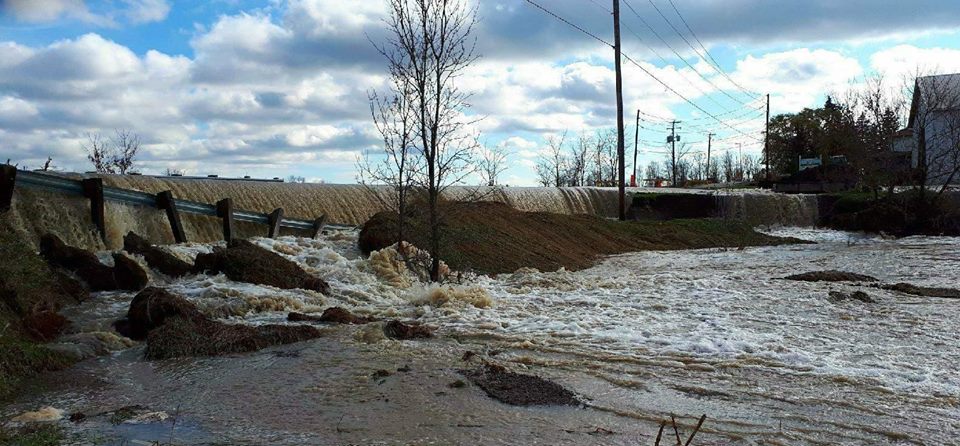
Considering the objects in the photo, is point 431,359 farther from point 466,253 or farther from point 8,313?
point 466,253

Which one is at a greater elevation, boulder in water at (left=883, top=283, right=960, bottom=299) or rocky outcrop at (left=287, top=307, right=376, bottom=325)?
rocky outcrop at (left=287, top=307, right=376, bottom=325)

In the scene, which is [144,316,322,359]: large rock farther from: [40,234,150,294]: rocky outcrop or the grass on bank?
[40,234,150,294]: rocky outcrop

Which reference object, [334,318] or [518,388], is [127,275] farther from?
[518,388]

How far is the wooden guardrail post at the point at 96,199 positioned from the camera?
14289 mm

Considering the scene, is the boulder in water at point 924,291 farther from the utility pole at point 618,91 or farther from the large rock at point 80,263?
the utility pole at point 618,91

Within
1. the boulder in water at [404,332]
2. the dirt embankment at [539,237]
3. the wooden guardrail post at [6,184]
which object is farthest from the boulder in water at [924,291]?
the wooden guardrail post at [6,184]

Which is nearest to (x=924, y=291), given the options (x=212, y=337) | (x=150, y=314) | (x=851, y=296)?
(x=851, y=296)

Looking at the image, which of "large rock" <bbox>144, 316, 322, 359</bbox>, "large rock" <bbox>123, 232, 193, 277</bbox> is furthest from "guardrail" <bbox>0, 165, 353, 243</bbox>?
"large rock" <bbox>144, 316, 322, 359</bbox>

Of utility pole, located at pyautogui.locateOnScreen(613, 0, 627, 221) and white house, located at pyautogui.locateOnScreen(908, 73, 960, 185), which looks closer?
utility pole, located at pyautogui.locateOnScreen(613, 0, 627, 221)

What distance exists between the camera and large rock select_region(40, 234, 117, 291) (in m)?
11.0

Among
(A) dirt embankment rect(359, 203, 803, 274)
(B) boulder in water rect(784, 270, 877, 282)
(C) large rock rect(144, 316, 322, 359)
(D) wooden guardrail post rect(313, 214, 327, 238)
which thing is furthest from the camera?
(D) wooden guardrail post rect(313, 214, 327, 238)

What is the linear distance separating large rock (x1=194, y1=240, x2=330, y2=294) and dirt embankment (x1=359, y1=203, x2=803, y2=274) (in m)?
2.28

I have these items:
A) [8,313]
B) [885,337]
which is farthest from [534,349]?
[8,313]

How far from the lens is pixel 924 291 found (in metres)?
12.6
